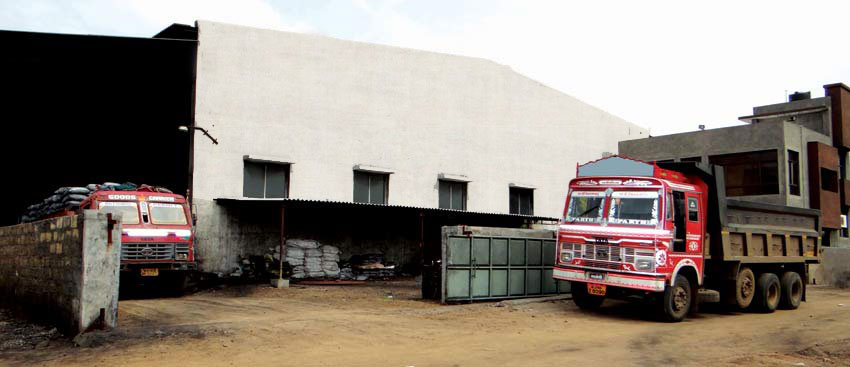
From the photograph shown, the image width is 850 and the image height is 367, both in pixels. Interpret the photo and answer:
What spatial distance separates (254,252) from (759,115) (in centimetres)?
2888

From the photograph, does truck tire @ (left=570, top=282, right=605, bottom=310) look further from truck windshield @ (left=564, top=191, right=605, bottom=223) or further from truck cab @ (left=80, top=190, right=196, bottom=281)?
truck cab @ (left=80, top=190, right=196, bottom=281)

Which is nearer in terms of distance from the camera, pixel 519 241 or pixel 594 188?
pixel 594 188

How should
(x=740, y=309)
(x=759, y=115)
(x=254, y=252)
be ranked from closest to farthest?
(x=740, y=309), (x=254, y=252), (x=759, y=115)

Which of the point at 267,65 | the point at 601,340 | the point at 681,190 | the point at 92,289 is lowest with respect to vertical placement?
the point at 601,340

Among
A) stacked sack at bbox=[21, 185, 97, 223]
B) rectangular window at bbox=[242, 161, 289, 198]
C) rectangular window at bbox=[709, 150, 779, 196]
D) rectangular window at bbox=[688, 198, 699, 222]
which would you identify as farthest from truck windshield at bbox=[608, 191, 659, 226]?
rectangular window at bbox=[709, 150, 779, 196]

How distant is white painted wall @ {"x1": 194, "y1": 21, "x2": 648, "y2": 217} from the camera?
21.9m

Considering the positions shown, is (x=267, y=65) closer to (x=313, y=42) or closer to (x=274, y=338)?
(x=313, y=42)

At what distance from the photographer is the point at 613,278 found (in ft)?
41.5

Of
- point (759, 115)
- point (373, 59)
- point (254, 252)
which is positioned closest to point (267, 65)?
point (373, 59)

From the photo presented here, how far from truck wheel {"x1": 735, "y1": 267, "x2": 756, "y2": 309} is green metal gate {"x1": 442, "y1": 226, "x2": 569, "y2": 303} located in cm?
435

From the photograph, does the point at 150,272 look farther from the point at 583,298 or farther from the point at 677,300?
the point at 677,300

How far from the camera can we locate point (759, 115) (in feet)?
118

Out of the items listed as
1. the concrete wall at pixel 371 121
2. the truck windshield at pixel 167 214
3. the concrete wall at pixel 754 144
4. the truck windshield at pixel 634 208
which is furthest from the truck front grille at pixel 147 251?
the concrete wall at pixel 754 144

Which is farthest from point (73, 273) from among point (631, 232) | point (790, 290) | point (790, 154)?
point (790, 154)
